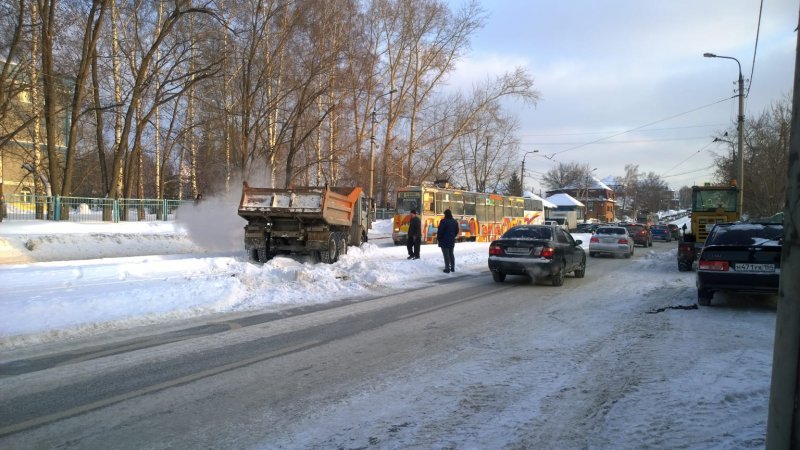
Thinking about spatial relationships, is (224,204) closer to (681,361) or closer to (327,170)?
(681,361)

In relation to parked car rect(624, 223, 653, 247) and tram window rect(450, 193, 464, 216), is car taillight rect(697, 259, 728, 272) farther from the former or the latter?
parked car rect(624, 223, 653, 247)

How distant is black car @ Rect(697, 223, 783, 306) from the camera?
9344 mm

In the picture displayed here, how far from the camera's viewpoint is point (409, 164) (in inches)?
1918

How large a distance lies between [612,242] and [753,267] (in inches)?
599

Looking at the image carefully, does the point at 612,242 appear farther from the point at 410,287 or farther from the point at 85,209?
the point at 85,209

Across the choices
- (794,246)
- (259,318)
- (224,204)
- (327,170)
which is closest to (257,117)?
(224,204)

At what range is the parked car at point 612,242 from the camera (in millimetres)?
24156

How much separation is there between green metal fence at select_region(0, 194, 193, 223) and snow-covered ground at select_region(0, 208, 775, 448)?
2.17 metres

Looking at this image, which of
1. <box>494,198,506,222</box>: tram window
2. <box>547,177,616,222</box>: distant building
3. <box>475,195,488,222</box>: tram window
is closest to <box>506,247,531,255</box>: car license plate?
<box>475,195,488,222</box>: tram window

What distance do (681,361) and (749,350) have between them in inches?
45.9

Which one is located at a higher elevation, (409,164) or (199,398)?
(409,164)

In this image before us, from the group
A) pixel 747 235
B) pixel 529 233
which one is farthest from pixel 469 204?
pixel 747 235

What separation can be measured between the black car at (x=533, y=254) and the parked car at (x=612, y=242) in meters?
10.9

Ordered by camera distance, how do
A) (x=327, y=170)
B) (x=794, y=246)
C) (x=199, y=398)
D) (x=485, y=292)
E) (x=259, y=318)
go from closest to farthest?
(x=794, y=246), (x=199, y=398), (x=259, y=318), (x=485, y=292), (x=327, y=170)
